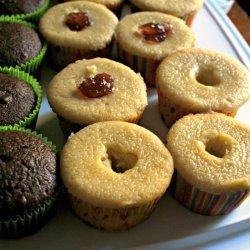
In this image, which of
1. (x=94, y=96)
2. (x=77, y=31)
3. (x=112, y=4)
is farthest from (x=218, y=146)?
(x=112, y=4)

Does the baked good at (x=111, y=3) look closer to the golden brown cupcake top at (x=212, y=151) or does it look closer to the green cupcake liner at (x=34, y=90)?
the green cupcake liner at (x=34, y=90)


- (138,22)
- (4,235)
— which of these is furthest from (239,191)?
(138,22)

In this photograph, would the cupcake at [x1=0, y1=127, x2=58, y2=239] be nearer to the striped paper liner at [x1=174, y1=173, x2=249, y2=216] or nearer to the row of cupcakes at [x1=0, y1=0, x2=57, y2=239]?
the row of cupcakes at [x1=0, y1=0, x2=57, y2=239]

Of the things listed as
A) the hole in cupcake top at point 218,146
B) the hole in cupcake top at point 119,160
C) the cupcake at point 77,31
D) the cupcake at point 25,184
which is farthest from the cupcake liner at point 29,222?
the cupcake at point 77,31

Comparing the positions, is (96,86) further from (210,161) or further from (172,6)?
(172,6)

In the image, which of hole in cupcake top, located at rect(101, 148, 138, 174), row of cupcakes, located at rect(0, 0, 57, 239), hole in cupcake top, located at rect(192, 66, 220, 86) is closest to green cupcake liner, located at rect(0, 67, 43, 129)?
row of cupcakes, located at rect(0, 0, 57, 239)

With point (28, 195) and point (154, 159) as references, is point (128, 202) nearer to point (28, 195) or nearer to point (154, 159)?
point (154, 159)
